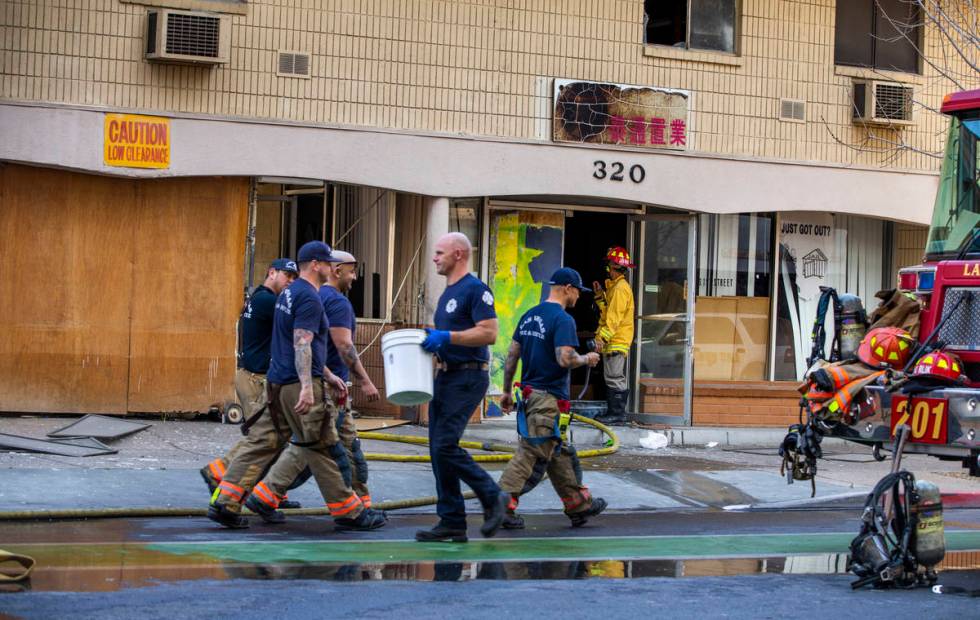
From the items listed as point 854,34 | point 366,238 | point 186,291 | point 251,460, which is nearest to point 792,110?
point 854,34

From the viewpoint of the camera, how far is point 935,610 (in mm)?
7277

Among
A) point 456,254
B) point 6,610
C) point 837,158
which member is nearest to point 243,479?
point 456,254

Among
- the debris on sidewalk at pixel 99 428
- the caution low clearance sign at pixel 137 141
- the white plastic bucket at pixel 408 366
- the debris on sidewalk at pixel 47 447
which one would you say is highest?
the caution low clearance sign at pixel 137 141

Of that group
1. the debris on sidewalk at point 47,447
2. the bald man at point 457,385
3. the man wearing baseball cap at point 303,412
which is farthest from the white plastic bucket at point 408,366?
the debris on sidewalk at point 47,447

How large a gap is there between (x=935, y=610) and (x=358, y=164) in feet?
29.0

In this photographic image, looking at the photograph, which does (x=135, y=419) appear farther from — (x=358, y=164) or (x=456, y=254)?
(x=456, y=254)

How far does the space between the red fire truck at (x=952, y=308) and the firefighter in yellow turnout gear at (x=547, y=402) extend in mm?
2131

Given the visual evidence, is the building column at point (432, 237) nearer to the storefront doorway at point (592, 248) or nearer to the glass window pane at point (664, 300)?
the storefront doorway at point (592, 248)

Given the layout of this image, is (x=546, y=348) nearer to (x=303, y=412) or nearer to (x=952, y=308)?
(x=303, y=412)

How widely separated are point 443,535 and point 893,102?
10225 millimetres

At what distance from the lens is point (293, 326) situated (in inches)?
369

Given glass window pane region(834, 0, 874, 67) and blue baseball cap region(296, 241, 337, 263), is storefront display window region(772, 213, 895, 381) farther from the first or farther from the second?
blue baseball cap region(296, 241, 337, 263)

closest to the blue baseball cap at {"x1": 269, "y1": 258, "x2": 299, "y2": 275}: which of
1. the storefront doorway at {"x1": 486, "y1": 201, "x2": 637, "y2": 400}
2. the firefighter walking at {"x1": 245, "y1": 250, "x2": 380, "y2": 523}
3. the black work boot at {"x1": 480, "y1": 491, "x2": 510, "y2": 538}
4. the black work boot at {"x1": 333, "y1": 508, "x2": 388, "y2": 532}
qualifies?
the firefighter walking at {"x1": 245, "y1": 250, "x2": 380, "y2": 523}

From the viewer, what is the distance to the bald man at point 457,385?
8945 millimetres
